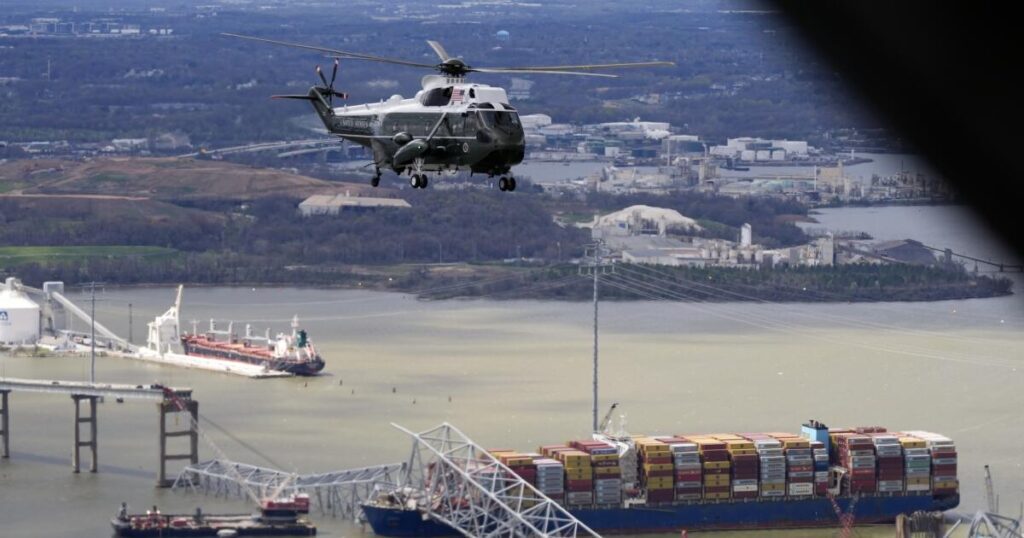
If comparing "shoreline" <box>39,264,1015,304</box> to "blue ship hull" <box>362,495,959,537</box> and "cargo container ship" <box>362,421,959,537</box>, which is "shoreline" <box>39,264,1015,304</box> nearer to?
"cargo container ship" <box>362,421,959,537</box>

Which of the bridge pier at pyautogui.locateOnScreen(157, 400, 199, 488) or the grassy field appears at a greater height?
the grassy field

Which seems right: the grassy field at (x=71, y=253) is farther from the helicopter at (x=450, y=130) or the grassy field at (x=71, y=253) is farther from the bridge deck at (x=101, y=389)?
the helicopter at (x=450, y=130)

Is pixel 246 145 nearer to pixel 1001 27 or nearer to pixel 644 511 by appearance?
pixel 644 511

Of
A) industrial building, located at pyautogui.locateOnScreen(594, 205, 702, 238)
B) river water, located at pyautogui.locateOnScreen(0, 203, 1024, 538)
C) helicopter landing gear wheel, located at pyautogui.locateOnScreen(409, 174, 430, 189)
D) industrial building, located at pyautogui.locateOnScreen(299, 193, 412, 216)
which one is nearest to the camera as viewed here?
helicopter landing gear wheel, located at pyautogui.locateOnScreen(409, 174, 430, 189)

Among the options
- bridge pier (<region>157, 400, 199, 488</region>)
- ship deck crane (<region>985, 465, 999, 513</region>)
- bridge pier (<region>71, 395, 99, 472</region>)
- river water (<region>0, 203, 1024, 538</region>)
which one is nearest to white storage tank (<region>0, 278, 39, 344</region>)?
river water (<region>0, 203, 1024, 538</region>)

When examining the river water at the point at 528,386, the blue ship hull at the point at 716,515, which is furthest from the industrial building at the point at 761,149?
the blue ship hull at the point at 716,515

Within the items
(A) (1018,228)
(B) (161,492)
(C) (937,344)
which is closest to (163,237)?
(C) (937,344)

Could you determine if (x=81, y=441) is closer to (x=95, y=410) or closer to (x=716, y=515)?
(x=95, y=410)

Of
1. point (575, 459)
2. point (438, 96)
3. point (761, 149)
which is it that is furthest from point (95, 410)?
point (761, 149)
